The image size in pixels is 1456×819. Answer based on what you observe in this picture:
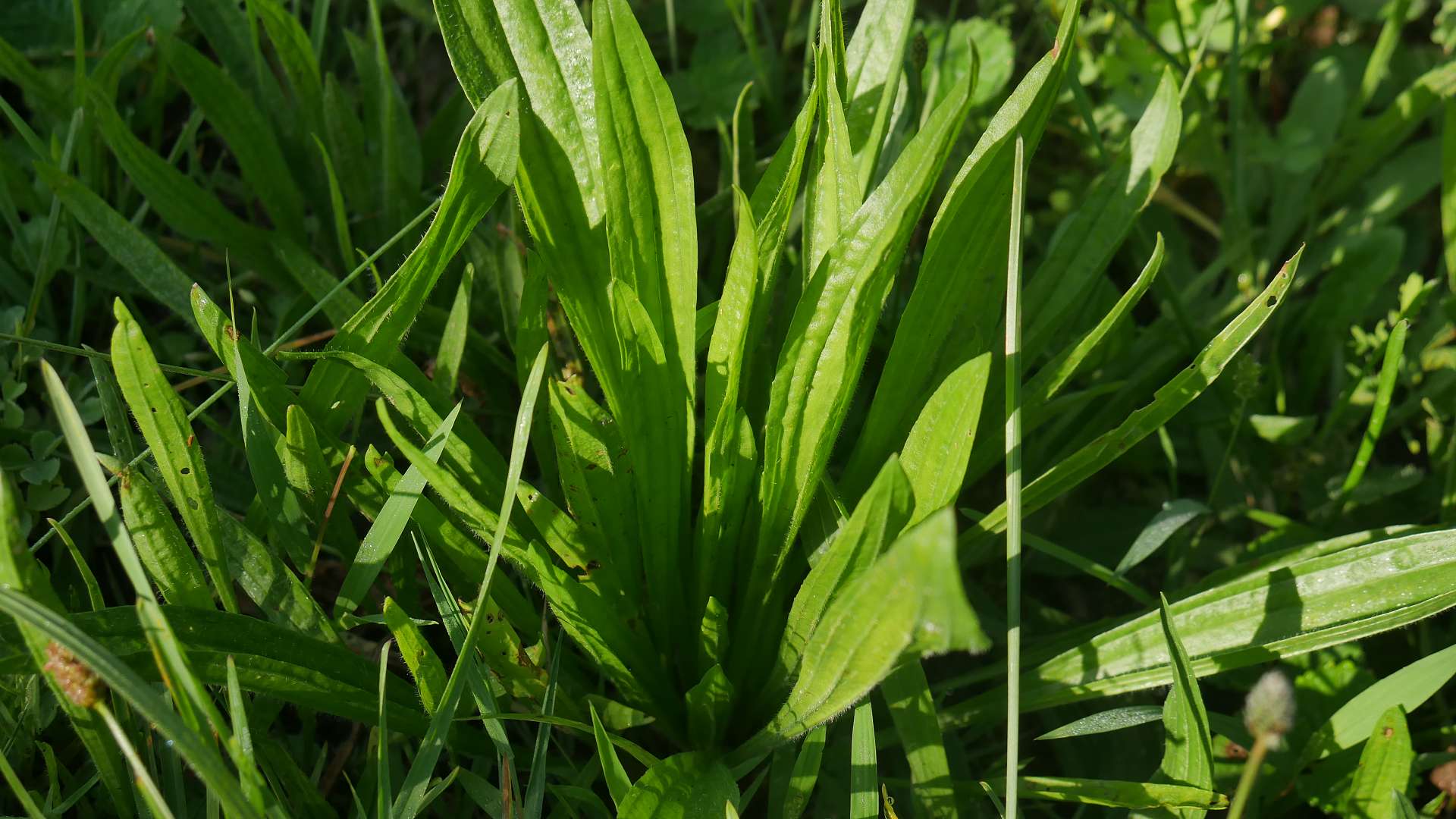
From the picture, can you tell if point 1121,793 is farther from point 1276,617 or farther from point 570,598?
point 570,598

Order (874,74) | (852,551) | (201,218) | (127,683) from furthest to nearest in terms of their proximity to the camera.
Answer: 1. (201,218)
2. (874,74)
3. (852,551)
4. (127,683)

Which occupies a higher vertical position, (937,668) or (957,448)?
(957,448)

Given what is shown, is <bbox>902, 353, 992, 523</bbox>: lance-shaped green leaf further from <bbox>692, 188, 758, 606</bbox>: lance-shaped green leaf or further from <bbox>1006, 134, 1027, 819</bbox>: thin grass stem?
<bbox>692, 188, 758, 606</bbox>: lance-shaped green leaf

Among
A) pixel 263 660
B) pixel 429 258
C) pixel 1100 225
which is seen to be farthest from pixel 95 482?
pixel 1100 225

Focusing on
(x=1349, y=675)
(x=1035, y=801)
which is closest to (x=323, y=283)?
(x=1035, y=801)

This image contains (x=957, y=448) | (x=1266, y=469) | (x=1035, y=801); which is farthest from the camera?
(x=1266, y=469)

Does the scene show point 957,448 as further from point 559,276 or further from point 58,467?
point 58,467
